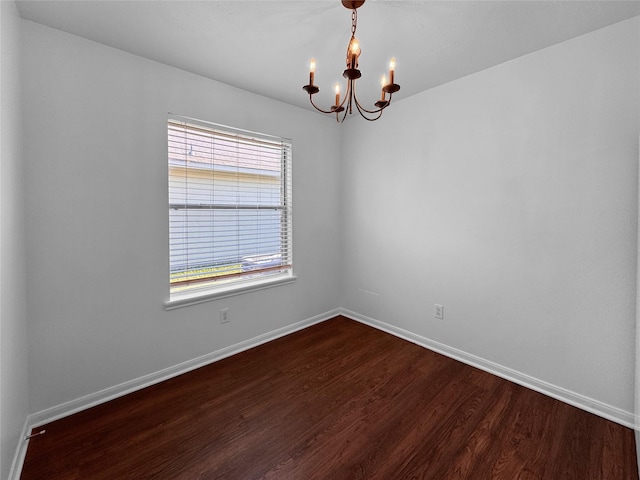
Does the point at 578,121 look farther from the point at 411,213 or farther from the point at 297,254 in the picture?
the point at 297,254

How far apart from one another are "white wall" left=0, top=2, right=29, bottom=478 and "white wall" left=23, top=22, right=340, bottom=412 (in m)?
0.10

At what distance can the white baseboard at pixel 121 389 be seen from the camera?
1.59m

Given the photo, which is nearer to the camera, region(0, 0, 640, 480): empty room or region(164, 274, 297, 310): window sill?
region(0, 0, 640, 480): empty room

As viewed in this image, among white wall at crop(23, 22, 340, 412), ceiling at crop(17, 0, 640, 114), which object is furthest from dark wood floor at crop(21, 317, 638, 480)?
ceiling at crop(17, 0, 640, 114)

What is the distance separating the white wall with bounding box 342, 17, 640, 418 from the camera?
179 centimetres

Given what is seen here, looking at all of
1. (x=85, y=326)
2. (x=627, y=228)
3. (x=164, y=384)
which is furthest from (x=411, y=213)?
(x=85, y=326)

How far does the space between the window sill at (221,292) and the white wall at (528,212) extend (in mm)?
1159

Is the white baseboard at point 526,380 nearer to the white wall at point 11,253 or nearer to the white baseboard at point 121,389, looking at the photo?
the white baseboard at point 121,389

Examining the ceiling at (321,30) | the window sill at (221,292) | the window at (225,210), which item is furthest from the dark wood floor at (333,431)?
Answer: the ceiling at (321,30)

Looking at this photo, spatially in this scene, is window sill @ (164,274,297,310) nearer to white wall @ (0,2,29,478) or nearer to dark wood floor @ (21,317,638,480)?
dark wood floor @ (21,317,638,480)

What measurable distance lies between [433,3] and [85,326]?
2.85 meters

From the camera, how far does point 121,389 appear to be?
2.06 metres

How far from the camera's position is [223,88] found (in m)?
2.48

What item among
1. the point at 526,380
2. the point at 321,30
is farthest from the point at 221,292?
the point at 526,380
